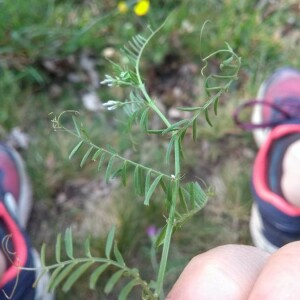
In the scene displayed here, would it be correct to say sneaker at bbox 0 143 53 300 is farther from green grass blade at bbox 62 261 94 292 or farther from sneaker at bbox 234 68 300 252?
sneaker at bbox 234 68 300 252

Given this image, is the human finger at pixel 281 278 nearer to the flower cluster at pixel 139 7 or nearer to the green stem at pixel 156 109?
the green stem at pixel 156 109

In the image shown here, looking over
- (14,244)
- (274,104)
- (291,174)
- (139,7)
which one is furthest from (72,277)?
(139,7)

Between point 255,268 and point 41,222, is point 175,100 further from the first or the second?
point 255,268

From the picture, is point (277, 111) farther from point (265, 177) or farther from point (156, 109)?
point (156, 109)

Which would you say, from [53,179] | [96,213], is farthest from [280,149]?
[53,179]

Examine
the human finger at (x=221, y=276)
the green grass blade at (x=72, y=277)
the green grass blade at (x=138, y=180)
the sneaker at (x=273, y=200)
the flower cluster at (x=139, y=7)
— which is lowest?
the sneaker at (x=273, y=200)

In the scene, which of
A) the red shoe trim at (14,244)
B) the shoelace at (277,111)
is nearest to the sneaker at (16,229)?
the red shoe trim at (14,244)

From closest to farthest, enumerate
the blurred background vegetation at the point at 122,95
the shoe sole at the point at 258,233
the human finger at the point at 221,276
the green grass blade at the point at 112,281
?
1. the green grass blade at the point at 112,281
2. the human finger at the point at 221,276
3. the shoe sole at the point at 258,233
4. the blurred background vegetation at the point at 122,95
